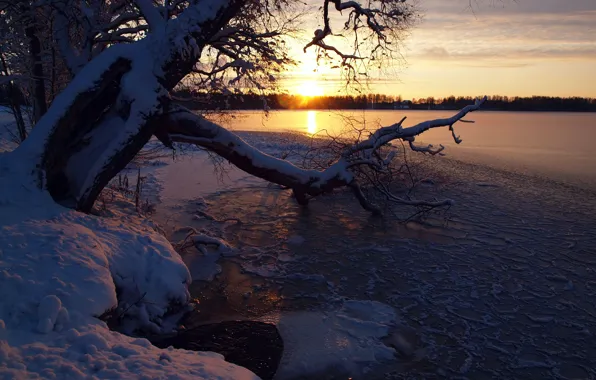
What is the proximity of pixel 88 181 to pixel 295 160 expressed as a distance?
12.6 meters

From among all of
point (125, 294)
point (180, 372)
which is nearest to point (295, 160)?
point (125, 294)

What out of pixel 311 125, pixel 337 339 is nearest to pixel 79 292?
pixel 337 339

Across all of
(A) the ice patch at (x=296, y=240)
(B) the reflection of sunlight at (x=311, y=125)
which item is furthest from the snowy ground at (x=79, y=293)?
(B) the reflection of sunlight at (x=311, y=125)

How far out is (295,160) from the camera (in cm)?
1864

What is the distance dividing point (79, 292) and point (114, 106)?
3644mm

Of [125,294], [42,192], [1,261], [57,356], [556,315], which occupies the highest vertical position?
[42,192]

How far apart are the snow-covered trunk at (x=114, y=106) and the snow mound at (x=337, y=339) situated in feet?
11.1

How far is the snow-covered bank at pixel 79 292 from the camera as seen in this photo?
126 inches

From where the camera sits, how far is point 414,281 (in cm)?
709

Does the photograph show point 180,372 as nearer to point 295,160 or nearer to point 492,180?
point 492,180

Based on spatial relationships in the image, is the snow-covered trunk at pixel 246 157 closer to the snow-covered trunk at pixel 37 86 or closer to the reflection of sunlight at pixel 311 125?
the snow-covered trunk at pixel 37 86

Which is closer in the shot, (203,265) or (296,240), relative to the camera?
(203,265)

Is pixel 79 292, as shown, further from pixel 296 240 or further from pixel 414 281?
pixel 296 240

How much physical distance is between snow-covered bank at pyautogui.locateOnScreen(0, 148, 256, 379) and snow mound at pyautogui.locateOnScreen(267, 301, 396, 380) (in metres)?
1.00
